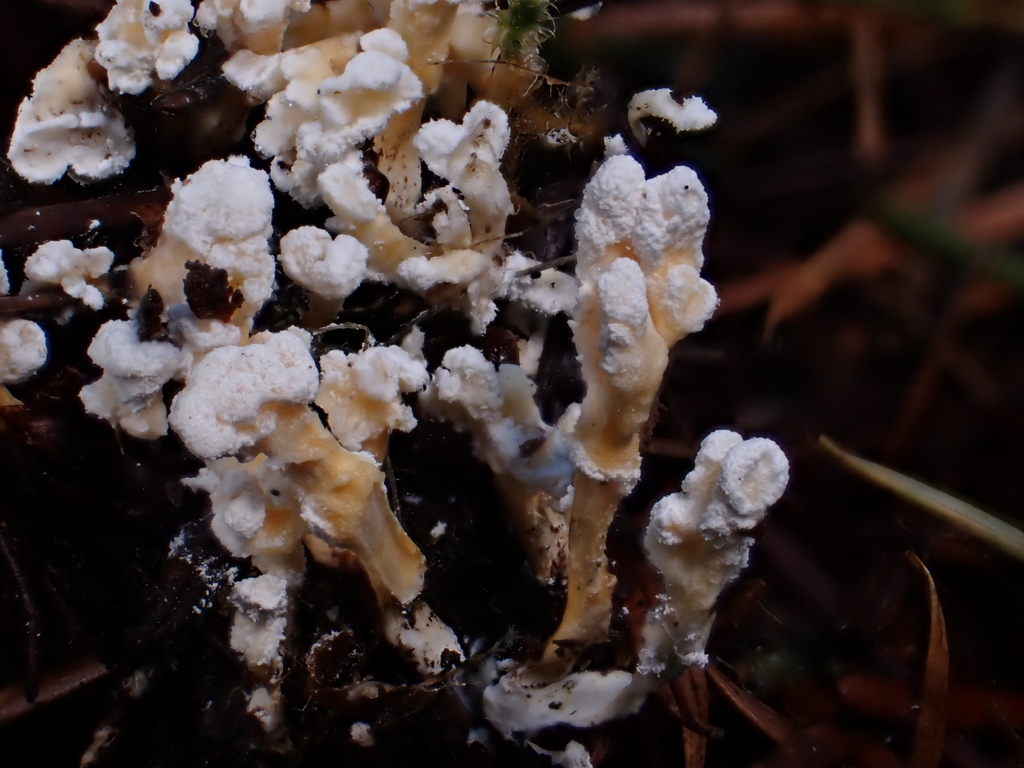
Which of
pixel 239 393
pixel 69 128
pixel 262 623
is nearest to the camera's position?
pixel 239 393

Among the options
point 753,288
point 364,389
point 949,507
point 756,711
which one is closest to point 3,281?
point 364,389

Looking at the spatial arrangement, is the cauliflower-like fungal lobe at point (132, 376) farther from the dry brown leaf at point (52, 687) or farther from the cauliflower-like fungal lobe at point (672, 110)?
the cauliflower-like fungal lobe at point (672, 110)

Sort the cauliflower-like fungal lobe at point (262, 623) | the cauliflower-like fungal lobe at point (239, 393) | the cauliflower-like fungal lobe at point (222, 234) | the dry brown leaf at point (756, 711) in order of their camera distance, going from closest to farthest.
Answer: the cauliflower-like fungal lobe at point (239, 393) < the cauliflower-like fungal lobe at point (222, 234) < the cauliflower-like fungal lobe at point (262, 623) < the dry brown leaf at point (756, 711)

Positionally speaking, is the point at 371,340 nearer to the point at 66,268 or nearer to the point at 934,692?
the point at 66,268

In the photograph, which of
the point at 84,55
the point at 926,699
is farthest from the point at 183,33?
the point at 926,699

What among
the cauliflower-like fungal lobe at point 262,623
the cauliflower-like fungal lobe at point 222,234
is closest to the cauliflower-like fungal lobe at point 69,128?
the cauliflower-like fungal lobe at point 222,234

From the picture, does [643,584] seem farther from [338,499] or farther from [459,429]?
[338,499]
